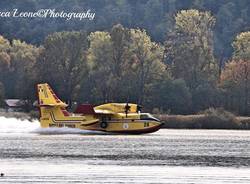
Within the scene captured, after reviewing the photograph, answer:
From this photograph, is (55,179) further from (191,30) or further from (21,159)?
(191,30)

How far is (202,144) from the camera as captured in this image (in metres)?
87.2

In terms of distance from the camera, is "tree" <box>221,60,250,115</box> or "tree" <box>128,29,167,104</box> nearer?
"tree" <box>221,60,250,115</box>

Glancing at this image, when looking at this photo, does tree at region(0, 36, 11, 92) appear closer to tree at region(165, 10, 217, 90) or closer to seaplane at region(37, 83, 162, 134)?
tree at region(165, 10, 217, 90)

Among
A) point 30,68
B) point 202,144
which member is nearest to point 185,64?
point 30,68

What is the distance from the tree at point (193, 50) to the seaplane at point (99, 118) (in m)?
49.0

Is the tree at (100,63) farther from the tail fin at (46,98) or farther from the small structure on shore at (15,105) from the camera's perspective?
the tail fin at (46,98)

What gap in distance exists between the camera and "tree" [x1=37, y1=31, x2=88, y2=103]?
154750 millimetres

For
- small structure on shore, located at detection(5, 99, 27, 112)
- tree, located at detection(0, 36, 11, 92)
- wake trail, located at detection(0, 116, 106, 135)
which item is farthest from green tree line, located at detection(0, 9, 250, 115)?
wake trail, located at detection(0, 116, 106, 135)

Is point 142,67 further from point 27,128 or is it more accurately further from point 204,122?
point 27,128

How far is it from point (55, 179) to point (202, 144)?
34.6m

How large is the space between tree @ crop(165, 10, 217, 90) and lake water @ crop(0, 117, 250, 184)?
180 feet

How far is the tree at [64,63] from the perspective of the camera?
508 ft

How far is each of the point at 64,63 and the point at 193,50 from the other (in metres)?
17.7

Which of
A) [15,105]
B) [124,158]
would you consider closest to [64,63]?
[15,105]
